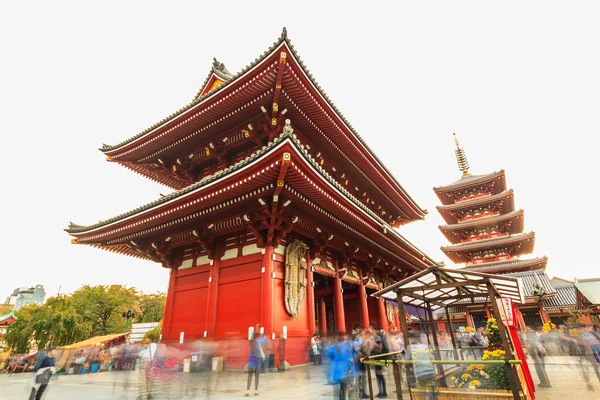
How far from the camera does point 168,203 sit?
10.8 metres

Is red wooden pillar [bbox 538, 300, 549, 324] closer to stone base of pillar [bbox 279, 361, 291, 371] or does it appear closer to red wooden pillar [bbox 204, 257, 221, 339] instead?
stone base of pillar [bbox 279, 361, 291, 371]

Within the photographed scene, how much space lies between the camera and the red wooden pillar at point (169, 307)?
13.0 m

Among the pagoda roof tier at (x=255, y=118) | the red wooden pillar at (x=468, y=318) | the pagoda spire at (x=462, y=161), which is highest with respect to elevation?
the pagoda spire at (x=462, y=161)

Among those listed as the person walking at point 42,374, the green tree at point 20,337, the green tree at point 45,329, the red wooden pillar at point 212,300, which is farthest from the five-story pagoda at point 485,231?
the green tree at point 20,337

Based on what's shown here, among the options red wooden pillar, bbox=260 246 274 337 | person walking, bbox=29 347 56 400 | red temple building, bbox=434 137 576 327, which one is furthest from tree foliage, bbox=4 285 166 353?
red temple building, bbox=434 137 576 327

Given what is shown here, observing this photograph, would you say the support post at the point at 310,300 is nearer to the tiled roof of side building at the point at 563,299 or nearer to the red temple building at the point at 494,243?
the red temple building at the point at 494,243

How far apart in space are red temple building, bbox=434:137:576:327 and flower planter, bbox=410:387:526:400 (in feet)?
83.9

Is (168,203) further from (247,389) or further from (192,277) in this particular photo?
(247,389)

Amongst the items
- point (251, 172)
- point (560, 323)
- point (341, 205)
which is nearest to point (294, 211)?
point (341, 205)

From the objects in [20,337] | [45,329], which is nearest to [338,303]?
[45,329]

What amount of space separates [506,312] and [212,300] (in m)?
9.56

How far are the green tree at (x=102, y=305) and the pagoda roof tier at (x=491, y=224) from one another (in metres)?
44.3

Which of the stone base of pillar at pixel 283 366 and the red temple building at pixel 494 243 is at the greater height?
the red temple building at pixel 494 243

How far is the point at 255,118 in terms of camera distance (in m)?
13.8
